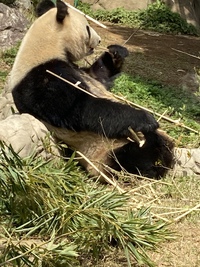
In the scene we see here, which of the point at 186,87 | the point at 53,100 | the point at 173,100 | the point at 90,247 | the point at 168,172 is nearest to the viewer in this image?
the point at 90,247

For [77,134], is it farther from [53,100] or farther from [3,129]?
[3,129]

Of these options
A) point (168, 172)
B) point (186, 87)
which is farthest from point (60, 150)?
point (186, 87)

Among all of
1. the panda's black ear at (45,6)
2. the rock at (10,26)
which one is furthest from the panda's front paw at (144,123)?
the rock at (10,26)

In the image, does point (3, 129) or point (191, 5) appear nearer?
point (3, 129)

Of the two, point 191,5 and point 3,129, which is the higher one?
point 3,129

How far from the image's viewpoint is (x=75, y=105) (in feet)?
16.5

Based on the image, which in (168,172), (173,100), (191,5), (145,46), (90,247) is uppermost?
(90,247)

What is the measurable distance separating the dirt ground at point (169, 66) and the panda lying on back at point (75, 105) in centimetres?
A: 67

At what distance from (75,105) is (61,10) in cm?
98

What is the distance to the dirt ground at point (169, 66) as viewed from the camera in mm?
3801

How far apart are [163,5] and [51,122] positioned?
928cm

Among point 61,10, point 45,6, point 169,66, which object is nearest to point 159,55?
point 169,66

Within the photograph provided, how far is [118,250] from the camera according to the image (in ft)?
12.3

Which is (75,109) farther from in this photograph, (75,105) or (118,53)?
(118,53)
